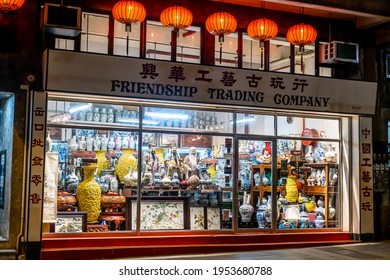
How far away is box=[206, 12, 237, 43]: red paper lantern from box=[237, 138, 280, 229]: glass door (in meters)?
2.61

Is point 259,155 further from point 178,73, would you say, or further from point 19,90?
point 19,90

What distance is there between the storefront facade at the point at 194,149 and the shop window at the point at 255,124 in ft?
0.08

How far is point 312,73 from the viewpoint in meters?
13.0

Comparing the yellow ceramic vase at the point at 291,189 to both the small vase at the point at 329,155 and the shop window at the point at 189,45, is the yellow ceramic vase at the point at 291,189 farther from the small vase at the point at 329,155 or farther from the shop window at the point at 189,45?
the shop window at the point at 189,45

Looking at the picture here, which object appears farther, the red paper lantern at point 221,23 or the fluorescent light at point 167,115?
the fluorescent light at point 167,115

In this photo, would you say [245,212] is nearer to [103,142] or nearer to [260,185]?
[260,185]

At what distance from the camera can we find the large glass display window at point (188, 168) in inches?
437

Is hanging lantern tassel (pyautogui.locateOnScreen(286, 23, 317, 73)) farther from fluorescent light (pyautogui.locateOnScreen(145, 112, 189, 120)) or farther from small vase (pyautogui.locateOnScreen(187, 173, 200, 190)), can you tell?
small vase (pyautogui.locateOnScreen(187, 173, 200, 190))

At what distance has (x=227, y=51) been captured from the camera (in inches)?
483

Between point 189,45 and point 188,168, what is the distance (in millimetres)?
2781

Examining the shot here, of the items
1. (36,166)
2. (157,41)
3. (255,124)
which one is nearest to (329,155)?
(255,124)

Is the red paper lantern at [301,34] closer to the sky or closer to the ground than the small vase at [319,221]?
closer to the sky

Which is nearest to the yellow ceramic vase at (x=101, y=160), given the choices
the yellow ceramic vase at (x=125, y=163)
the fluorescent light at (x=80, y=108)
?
the yellow ceramic vase at (x=125, y=163)

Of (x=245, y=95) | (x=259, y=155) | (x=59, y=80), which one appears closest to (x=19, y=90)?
(x=59, y=80)
